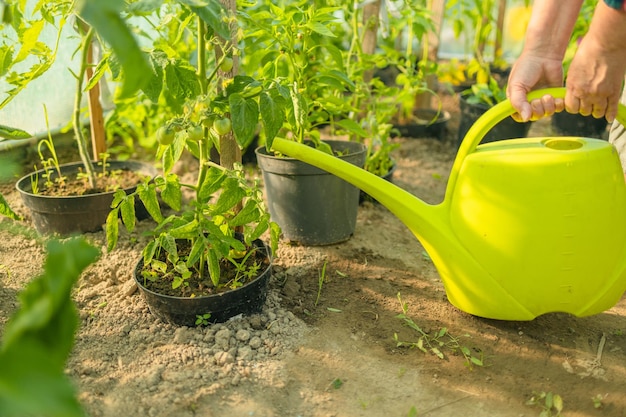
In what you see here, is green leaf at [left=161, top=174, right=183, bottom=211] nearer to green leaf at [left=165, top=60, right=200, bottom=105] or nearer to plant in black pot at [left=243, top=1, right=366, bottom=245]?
green leaf at [left=165, top=60, right=200, bottom=105]

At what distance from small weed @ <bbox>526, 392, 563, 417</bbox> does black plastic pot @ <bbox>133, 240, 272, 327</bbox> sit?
67 centimetres

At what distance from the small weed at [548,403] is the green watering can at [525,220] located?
0.21 meters

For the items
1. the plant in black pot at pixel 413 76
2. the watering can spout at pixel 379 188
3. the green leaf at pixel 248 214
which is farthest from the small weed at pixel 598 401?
the plant in black pot at pixel 413 76

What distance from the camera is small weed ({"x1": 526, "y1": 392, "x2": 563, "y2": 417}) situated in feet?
4.16

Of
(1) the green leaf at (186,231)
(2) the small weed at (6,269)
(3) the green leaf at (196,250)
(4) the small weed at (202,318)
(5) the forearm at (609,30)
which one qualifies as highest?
(5) the forearm at (609,30)

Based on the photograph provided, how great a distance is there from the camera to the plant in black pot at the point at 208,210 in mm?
1320

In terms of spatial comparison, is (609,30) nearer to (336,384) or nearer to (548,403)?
(548,403)

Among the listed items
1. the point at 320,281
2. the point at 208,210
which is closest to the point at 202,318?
the point at 208,210

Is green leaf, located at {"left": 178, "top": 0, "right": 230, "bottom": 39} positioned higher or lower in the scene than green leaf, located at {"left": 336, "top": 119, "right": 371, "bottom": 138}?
higher

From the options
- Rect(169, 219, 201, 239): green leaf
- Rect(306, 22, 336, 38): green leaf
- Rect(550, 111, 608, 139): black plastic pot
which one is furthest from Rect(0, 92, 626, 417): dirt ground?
Rect(550, 111, 608, 139): black plastic pot

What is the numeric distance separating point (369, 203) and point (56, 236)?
1.10 meters

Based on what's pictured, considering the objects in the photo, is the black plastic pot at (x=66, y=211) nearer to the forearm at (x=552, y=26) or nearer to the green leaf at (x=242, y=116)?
the green leaf at (x=242, y=116)

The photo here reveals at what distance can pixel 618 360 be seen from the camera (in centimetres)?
145

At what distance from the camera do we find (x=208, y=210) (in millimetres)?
1457
